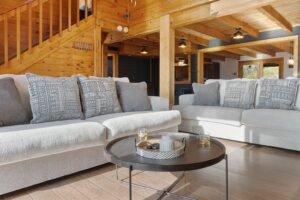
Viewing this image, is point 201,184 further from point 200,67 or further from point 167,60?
point 200,67

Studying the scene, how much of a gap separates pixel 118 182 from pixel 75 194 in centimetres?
37

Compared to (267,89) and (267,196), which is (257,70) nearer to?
(267,89)

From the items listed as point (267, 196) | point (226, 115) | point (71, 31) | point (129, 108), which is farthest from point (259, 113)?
point (71, 31)

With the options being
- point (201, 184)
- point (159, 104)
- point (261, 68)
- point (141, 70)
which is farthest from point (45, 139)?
point (261, 68)

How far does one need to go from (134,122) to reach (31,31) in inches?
127

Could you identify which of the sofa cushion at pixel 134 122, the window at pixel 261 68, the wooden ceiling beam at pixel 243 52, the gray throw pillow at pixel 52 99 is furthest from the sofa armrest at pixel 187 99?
the window at pixel 261 68

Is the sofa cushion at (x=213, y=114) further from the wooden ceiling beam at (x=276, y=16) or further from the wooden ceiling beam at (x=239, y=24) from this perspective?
the wooden ceiling beam at (x=239, y=24)

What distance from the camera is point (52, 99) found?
7.56 feet

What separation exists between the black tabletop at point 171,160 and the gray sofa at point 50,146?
44cm

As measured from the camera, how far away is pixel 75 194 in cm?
174

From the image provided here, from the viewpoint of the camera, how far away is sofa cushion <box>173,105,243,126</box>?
3213 millimetres

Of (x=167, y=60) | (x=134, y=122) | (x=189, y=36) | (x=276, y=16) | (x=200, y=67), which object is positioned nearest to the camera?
(x=134, y=122)

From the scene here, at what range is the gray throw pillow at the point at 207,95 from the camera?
3.82 metres

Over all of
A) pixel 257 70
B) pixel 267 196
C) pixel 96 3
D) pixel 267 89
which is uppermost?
pixel 96 3
